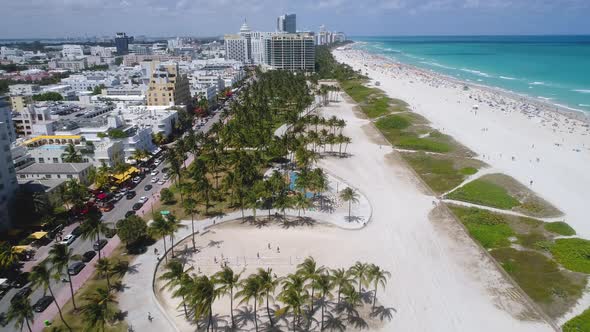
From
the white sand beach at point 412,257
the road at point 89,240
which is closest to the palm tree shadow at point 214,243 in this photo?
the white sand beach at point 412,257

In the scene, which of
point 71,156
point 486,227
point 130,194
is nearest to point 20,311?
point 130,194

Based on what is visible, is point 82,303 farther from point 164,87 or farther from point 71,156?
Answer: point 164,87

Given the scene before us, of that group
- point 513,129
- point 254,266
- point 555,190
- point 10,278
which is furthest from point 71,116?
point 513,129

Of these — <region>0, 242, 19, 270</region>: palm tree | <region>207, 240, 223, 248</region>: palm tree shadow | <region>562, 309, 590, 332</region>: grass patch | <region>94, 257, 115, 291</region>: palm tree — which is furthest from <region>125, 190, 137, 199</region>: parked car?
<region>562, 309, 590, 332</region>: grass patch

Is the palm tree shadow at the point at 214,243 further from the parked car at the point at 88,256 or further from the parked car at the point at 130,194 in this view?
the parked car at the point at 130,194

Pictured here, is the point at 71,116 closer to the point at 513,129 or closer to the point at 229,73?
the point at 229,73

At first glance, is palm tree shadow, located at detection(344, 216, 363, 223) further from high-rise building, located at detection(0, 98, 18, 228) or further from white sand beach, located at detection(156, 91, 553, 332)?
high-rise building, located at detection(0, 98, 18, 228)

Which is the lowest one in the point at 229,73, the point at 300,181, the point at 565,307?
the point at 565,307
